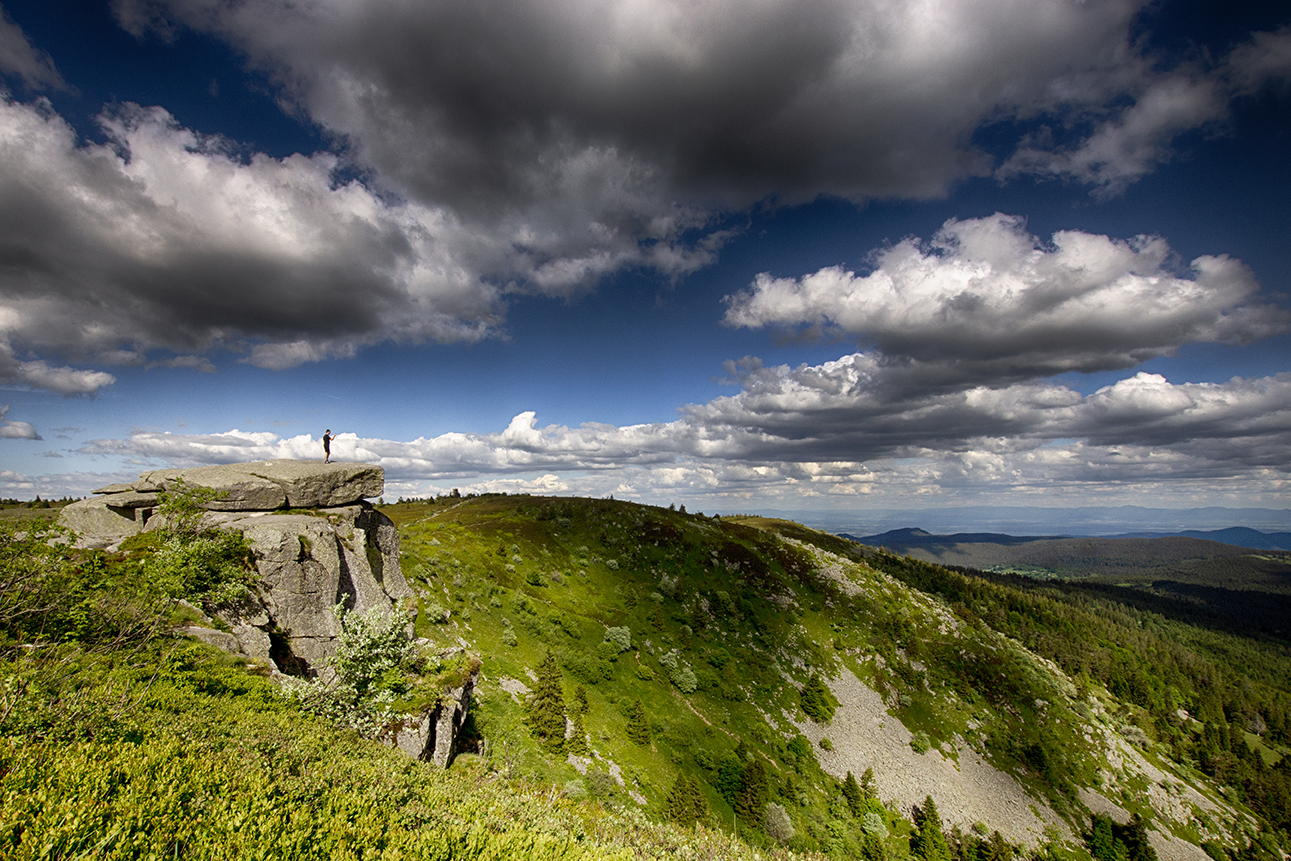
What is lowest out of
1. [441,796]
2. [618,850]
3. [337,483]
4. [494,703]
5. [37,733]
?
[494,703]

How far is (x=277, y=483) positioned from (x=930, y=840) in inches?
3478

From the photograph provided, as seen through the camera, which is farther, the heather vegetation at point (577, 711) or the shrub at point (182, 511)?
the shrub at point (182, 511)

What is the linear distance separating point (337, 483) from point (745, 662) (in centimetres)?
7238

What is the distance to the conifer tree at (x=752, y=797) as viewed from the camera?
51062mm

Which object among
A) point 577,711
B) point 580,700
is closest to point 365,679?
point 577,711

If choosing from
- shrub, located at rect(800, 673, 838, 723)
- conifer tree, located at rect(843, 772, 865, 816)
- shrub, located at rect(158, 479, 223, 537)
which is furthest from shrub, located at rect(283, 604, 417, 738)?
shrub, located at rect(800, 673, 838, 723)

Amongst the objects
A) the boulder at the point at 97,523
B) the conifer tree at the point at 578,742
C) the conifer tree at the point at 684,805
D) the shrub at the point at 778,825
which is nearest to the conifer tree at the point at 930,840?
the shrub at the point at 778,825

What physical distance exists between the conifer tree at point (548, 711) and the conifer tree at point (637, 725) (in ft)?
40.9

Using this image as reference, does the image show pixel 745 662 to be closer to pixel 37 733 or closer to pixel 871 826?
pixel 871 826

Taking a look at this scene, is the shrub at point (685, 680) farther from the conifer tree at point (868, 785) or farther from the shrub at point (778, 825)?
the conifer tree at point (868, 785)

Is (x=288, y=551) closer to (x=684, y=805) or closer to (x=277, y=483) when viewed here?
(x=277, y=483)

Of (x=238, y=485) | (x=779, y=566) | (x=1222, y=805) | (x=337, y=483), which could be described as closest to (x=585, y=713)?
(x=337, y=483)

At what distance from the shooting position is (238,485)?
3120cm

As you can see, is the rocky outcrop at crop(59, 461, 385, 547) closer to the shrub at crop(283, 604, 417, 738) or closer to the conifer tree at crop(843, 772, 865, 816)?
the shrub at crop(283, 604, 417, 738)
